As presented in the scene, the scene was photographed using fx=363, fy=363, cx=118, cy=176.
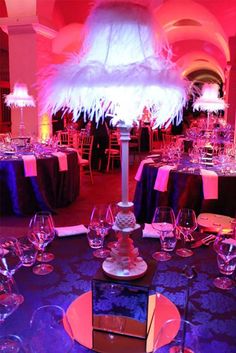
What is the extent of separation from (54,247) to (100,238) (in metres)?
0.23

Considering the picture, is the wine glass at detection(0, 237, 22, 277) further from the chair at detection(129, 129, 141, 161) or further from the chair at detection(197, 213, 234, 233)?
the chair at detection(129, 129, 141, 161)

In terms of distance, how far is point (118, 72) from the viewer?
3.42ft

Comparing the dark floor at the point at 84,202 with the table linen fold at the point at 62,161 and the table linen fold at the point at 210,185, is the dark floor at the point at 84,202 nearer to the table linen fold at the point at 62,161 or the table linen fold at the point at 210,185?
the table linen fold at the point at 62,161

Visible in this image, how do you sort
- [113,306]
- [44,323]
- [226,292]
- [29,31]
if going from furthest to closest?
[29,31]
[226,292]
[113,306]
[44,323]

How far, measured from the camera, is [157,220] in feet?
6.00

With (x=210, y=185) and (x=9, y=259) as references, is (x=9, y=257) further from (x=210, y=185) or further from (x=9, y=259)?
(x=210, y=185)

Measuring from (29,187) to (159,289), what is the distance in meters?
4.08

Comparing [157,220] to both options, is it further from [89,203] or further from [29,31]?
[29,31]

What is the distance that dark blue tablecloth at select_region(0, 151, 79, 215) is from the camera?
16.4 feet

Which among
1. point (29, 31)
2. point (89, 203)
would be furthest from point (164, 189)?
point (29, 31)


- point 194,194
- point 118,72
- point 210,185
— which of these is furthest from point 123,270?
point 194,194

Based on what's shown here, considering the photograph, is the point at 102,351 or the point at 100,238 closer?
the point at 102,351

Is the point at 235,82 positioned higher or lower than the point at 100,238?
higher

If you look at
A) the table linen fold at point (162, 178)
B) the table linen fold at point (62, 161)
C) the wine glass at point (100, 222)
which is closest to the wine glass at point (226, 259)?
the wine glass at point (100, 222)
